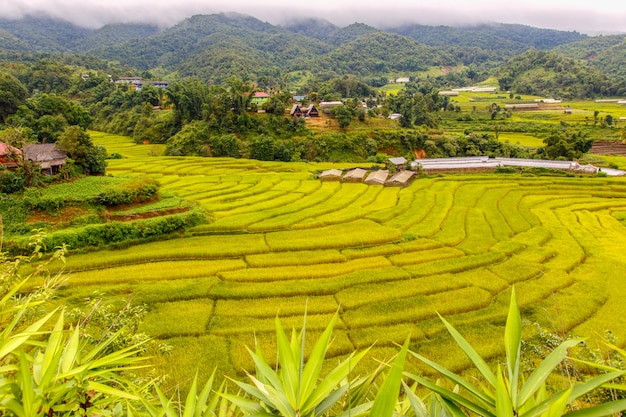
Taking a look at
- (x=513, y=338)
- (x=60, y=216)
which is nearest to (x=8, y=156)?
(x=60, y=216)

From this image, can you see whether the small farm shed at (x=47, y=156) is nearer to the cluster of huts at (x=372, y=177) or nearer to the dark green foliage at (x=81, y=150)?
the dark green foliage at (x=81, y=150)

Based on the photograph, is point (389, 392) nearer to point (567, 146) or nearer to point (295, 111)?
point (295, 111)

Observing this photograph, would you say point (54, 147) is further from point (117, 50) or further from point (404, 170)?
point (117, 50)

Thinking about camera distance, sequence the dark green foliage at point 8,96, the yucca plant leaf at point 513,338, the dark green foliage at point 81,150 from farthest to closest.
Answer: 1. the dark green foliage at point 8,96
2. the dark green foliage at point 81,150
3. the yucca plant leaf at point 513,338

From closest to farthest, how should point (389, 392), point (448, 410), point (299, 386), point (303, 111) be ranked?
point (389, 392) < point (299, 386) < point (448, 410) < point (303, 111)

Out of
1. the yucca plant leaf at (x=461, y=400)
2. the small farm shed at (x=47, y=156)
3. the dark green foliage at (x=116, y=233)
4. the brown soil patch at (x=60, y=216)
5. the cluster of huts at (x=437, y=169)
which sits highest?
the yucca plant leaf at (x=461, y=400)

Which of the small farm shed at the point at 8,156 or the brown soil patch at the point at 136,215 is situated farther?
the small farm shed at the point at 8,156

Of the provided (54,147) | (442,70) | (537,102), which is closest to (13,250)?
(54,147)

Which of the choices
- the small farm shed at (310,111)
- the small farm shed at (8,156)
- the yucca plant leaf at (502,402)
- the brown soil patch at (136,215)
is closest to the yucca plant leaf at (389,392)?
the yucca plant leaf at (502,402)
